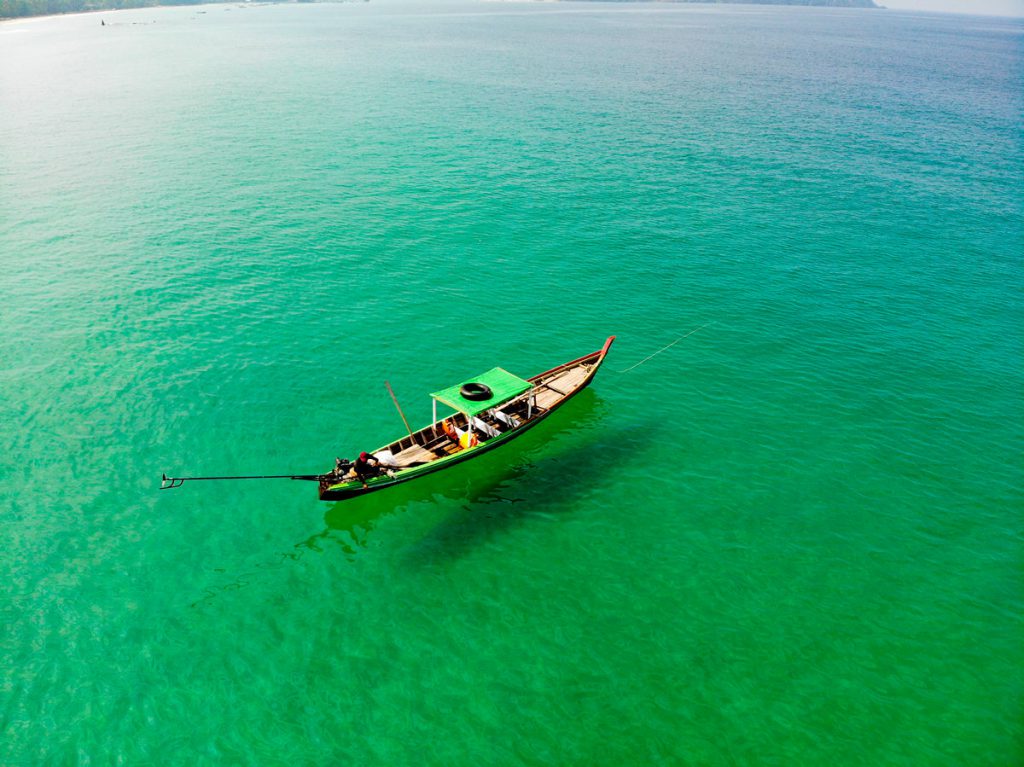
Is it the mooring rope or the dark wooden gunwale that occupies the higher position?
the dark wooden gunwale

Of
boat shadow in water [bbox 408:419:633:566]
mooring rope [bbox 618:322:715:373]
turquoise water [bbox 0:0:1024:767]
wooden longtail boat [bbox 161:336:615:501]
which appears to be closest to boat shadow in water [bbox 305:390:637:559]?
boat shadow in water [bbox 408:419:633:566]

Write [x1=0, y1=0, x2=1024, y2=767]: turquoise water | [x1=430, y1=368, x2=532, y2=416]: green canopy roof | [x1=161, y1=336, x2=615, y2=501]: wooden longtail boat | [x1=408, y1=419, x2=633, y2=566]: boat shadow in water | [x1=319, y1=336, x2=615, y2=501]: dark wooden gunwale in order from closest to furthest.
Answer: [x1=0, y1=0, x2=1024, y2=767]: turquoise water, [x1=319, y1=336, x2=615, y2=501]: dark wooden gunwale, [x1=161, y1=336, x2=615, y2=501]: wooden longtail boat, [x1=408, y1=419, x2=633, y2=566]: boat shadow in water, [x1=430, y1=368, x2=532, y2=416]: green canopy roof

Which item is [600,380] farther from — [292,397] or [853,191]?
[853,191]

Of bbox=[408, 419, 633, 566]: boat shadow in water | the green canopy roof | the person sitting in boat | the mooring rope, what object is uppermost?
the green canopy roof

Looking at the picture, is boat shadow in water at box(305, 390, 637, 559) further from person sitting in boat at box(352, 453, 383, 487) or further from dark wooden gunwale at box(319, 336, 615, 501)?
person sitting in boat at box(352, 453, 383, 487)

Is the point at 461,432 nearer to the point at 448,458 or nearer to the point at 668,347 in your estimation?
the point at 448,458
